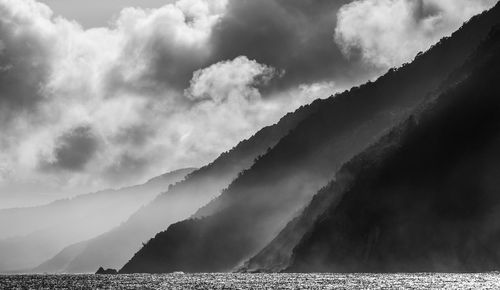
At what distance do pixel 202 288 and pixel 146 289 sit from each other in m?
14.1

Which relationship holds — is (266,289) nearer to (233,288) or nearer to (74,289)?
(233,288)

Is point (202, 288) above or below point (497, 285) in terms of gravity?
above

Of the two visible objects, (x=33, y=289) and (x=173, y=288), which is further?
(x=33, y=289)

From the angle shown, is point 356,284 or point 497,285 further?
point 356,284

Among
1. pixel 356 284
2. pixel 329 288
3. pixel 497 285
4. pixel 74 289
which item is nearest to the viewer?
pixel 497 285

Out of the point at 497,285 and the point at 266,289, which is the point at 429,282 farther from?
the point at 266,289

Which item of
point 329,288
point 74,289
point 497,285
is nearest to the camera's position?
point 497,285

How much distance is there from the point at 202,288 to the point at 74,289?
36859mm

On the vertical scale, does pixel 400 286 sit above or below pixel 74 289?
below

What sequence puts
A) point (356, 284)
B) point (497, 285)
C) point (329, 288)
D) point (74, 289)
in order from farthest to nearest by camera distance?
point (74, 289) → point (356, 284) → point (329, 288) → point (497, 285)

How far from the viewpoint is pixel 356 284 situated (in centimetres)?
17888

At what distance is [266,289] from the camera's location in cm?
17238

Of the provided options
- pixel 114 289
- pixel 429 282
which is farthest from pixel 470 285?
pixel 114 289

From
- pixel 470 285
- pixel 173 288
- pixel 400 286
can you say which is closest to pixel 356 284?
pixel 400 286
